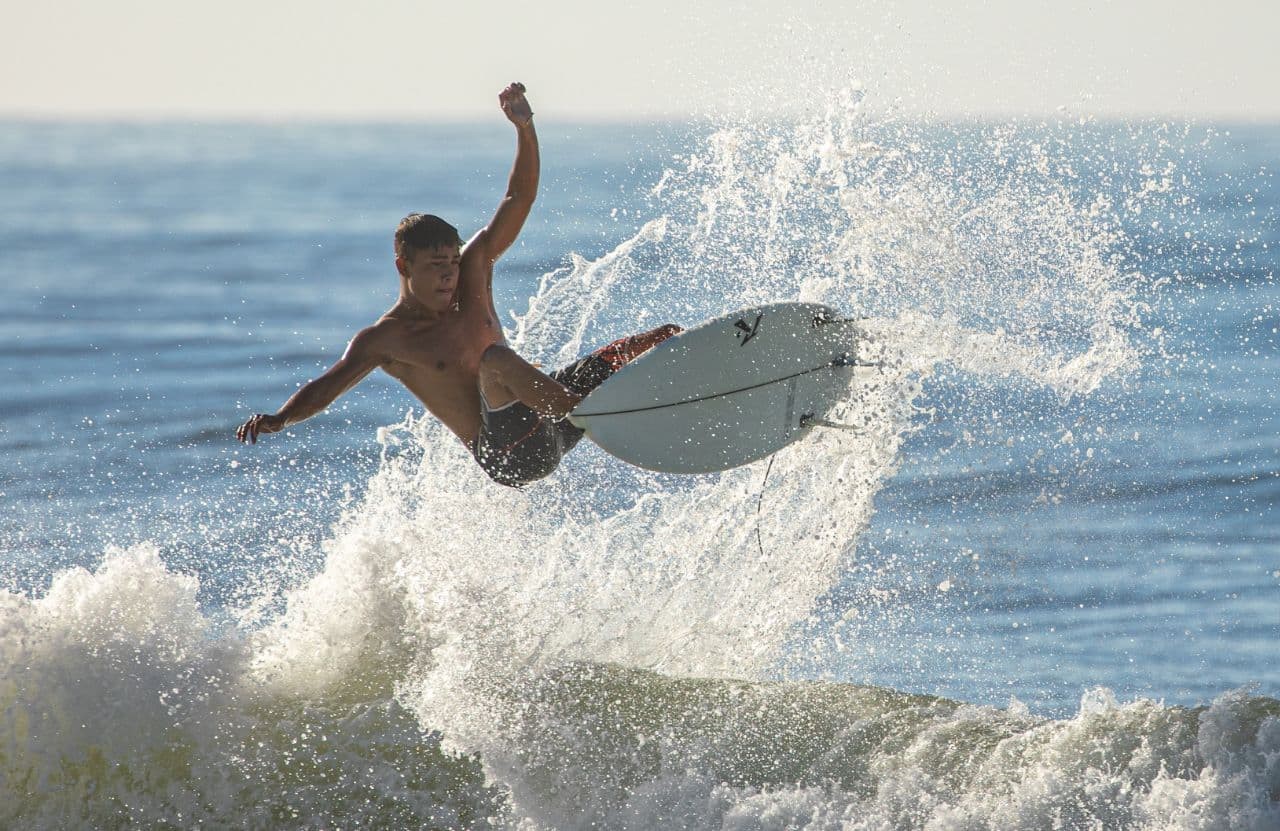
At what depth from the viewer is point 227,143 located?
8156 centimetres

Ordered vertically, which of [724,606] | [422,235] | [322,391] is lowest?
[724,606]

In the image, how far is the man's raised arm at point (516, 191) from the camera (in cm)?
576

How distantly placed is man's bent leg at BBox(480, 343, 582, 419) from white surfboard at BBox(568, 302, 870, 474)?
80 millimetres

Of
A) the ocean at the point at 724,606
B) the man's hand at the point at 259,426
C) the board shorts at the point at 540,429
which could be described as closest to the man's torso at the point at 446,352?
the board shorts at the point at 540,429

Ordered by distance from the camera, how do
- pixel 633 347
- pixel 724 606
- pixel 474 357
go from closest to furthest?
pixel 474 357, pixel 633 347, pixel 724 606

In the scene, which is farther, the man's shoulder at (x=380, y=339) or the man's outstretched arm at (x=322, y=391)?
the man's shoulder at (x=380, y=339)

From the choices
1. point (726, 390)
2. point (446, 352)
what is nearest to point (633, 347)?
point (726, 390)

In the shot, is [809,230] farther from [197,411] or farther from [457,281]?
[457,281]

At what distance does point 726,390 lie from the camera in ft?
19.2

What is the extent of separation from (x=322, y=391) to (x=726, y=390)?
163 cm

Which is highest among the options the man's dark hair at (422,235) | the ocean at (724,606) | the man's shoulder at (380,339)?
the man's dark hair at (422,235)

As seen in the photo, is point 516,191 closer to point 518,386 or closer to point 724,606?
point 518,386

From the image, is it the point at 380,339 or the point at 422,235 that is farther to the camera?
the point at 380,339

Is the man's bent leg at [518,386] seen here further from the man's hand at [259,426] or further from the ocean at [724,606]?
the ocean at [724,606]
